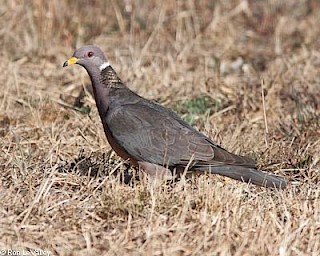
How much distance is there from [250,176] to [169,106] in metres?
2.10

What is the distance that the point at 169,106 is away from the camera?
21.9 feet

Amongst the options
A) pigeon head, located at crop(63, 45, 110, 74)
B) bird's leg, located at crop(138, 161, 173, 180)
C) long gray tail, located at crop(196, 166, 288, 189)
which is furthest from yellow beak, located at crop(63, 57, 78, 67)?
long gray tail, located at crop(196, 166, 288, 189)

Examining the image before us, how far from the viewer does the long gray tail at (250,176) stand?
4656mm

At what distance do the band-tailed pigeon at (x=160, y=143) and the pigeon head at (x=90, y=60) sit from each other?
0.20 metres

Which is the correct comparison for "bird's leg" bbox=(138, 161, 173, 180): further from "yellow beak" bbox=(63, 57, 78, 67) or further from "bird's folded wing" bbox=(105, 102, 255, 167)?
"yellow beak" bbox=(63, 57, 78, 67)

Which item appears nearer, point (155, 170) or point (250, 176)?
point (250, 176)

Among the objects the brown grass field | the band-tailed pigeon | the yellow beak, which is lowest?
the brown grass field

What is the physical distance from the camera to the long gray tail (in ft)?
15.3

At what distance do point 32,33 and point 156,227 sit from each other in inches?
179

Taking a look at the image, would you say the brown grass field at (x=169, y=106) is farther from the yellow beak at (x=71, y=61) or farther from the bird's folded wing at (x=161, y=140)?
the yellow beak at (x=71, y=61)

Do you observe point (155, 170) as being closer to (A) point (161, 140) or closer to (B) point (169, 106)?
(A) point (161, 140)

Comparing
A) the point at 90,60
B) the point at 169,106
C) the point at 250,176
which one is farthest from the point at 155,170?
the point at 169,106

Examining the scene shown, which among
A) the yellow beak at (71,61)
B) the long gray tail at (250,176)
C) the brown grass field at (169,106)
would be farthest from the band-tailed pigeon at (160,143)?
the yellow beak at (71,61)

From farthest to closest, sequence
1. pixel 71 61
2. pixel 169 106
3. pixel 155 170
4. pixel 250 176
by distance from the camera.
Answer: pixel 169 106, pixel 71 61, pixel 155 170, pixel 250 176
